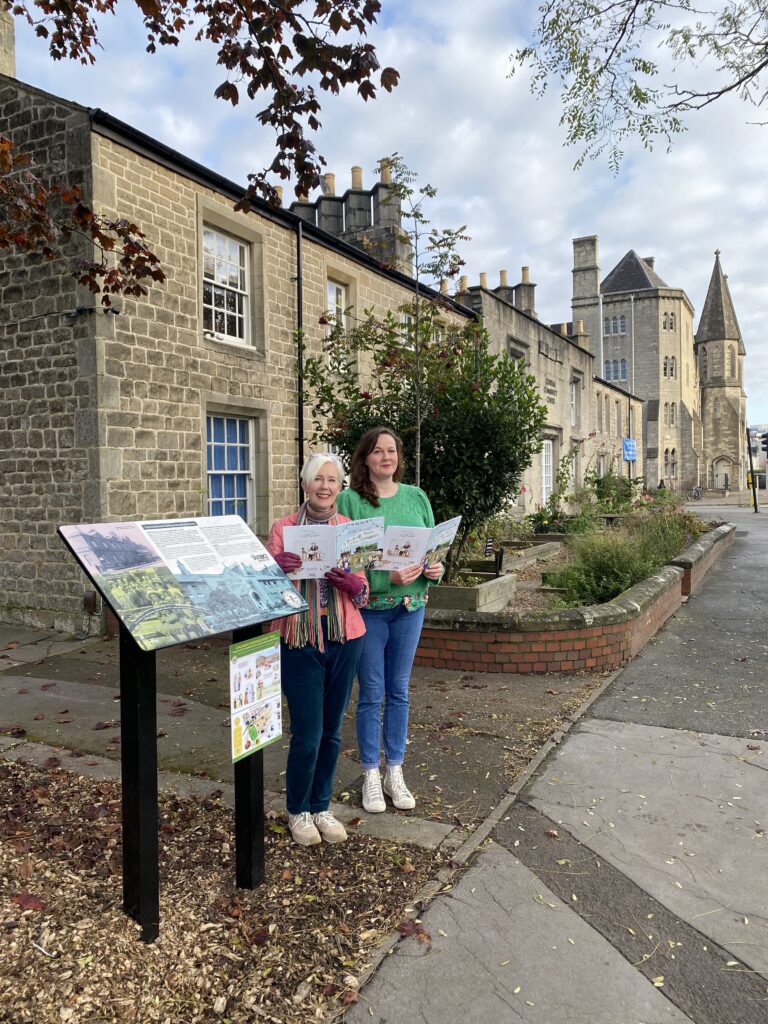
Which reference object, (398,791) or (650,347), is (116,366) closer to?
(398,791)

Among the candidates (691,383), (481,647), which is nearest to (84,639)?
(481,647)

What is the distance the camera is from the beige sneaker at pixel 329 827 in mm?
3297

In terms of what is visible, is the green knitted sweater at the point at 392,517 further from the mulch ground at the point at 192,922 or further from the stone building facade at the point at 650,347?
the stone building facade at the point at 650,347

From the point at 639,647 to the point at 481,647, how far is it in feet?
6.05

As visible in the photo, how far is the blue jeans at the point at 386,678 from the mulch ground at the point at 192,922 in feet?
1.62

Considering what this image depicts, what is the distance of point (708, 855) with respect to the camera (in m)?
3.24

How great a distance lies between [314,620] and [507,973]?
60.6 inches

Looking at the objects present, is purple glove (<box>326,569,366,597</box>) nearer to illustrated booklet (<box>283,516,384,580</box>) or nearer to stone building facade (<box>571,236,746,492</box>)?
illustrated booklet (<box>283,516,384,580</box>)

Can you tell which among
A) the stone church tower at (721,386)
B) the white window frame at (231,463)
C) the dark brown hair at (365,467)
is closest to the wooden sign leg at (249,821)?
the dark brown hair at (365,467)

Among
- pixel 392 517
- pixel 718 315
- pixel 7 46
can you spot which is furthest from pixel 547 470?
pixel 718 315

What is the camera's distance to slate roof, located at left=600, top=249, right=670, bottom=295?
6000 cm

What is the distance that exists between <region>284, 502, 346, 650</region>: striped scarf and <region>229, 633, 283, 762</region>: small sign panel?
19 cm

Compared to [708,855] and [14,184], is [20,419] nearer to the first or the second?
[14,184]

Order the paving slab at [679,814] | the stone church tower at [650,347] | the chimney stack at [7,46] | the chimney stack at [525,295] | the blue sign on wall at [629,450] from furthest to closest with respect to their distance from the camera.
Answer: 1. the stone church tower at [650,347]
2. the blue sign on wall at [629,450]
3. the chimney stack at [525,295]
4. the chimney stack at [7,46]
5. the paving slab at [679,814]
